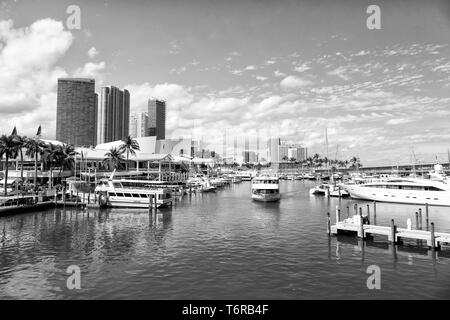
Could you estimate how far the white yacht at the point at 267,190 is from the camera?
7419 centimetres

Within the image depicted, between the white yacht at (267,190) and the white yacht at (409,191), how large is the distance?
74.0 feet

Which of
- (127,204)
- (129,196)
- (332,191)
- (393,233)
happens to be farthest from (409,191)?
(127,204)

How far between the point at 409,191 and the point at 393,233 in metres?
42.3

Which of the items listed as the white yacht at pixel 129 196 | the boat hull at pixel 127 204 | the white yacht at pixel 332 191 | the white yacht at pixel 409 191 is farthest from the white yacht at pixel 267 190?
the boat hull at pixel 127 204

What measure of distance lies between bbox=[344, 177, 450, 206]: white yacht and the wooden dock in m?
33.8

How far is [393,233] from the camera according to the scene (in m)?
33.9

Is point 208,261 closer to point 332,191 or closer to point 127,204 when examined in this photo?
point 127,204

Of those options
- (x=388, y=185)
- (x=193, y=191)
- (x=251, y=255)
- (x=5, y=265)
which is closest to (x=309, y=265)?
(x=251, y=255)

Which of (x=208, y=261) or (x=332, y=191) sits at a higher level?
(x=332, y=191)

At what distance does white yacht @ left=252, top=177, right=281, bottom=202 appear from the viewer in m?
74.2

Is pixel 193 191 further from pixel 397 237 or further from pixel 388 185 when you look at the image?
pixel 397 237

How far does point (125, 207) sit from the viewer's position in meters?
63.0

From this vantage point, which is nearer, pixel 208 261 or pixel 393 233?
pixel 208 261

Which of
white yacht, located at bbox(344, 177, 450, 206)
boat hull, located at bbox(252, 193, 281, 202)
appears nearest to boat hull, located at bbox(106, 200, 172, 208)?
boat hull, located at bbox(252, 193, 281, 202)
